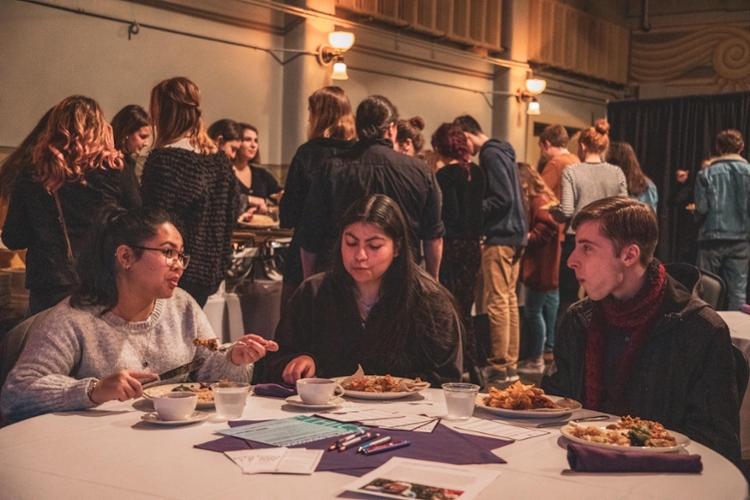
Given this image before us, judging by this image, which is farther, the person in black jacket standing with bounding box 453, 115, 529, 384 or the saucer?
the person in black jacket standing with bounding box 453, 115, 529, 384

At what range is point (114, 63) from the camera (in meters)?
6.63

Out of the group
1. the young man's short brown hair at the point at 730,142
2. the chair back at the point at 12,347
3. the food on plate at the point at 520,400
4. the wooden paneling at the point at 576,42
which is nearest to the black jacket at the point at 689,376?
the food on plate at the point at 520,400

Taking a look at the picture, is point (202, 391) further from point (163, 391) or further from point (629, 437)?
point (629, 437)

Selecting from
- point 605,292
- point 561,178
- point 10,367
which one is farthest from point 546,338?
point 10,367

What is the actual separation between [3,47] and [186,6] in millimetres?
1641

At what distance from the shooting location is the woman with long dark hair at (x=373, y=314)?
2.52 metres

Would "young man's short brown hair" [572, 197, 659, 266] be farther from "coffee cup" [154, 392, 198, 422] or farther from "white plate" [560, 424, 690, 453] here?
"coffee cup" [154, 392, 198, 422]

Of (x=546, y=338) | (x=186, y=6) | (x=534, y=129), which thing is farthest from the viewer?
(x=534, y=129)

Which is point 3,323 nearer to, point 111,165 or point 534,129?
point 111,165

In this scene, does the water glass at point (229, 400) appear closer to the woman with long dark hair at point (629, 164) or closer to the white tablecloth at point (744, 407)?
the white tablecloth at point (744, 407)

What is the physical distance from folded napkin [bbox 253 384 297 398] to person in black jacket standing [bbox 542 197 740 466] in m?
0.71

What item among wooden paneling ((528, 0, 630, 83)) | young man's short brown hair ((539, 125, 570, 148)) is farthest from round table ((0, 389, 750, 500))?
wooden paneling ((528, 0, 630, 83))

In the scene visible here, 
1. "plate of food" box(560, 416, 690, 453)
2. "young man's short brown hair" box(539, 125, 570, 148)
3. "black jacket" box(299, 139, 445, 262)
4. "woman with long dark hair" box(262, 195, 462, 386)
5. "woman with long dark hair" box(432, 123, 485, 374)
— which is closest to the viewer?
"plate of food" box(560, 416, 690, 453)

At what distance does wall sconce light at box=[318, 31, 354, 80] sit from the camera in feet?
25.2
